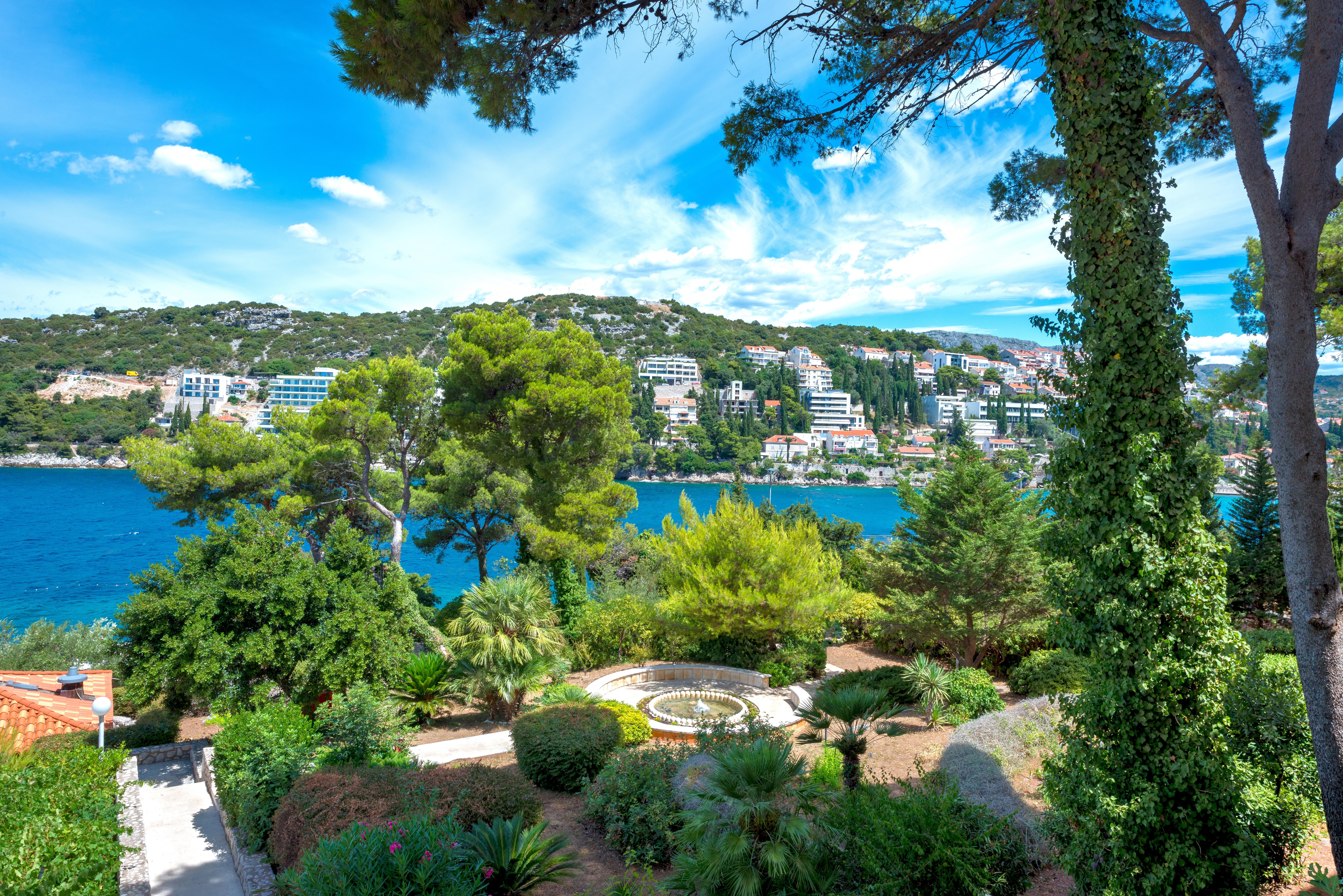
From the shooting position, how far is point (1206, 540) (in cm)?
407

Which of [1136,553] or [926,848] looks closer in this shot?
[1136,553]

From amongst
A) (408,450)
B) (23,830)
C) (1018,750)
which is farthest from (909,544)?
(408,450)

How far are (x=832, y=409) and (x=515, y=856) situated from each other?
343 feet

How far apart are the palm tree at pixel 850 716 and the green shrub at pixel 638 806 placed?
158 centimetres

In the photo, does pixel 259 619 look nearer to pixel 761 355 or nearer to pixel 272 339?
pixel 272 339

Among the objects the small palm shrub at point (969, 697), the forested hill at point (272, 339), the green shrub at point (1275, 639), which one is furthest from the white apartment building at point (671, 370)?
the small palm shrub at point (969, 697)

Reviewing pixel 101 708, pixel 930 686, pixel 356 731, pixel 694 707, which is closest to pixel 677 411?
pixel 694 707

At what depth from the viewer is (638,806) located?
6328 millimetres

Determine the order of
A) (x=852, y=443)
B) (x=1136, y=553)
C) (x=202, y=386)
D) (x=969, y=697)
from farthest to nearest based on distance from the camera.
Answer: (x=852, y=443), (x=202, y=386), (x=969, y=697), (x=1136, y=553)

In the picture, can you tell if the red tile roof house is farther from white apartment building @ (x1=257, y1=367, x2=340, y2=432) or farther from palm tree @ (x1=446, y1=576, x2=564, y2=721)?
white apartment building @ (x1=257, y1=367, x2=340, y2=432)

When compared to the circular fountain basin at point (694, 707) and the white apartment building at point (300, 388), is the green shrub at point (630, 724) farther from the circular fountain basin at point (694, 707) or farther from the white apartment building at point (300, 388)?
the white apartment building at point (300, 388)

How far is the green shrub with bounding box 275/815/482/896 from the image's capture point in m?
3.79

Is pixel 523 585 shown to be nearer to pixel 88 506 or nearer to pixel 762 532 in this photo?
pixel 762 532

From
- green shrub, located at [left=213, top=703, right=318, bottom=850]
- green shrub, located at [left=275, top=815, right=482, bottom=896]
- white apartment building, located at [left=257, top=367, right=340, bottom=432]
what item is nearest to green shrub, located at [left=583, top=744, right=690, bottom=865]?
green shrub, located at [left=275, top=815, right=482, bottom=896]
